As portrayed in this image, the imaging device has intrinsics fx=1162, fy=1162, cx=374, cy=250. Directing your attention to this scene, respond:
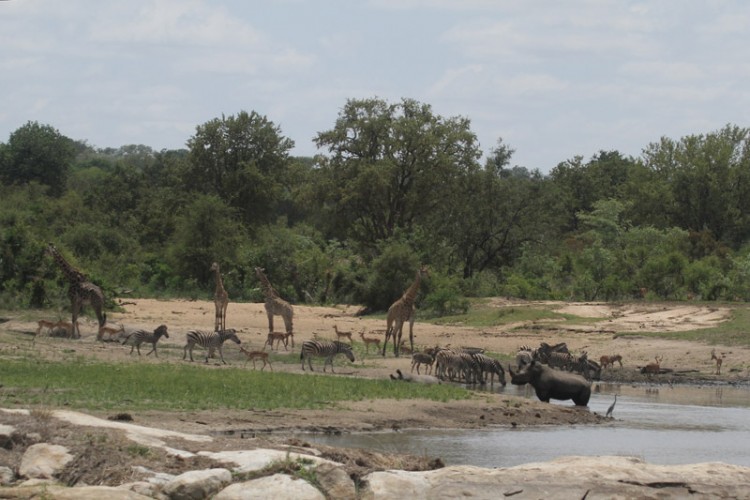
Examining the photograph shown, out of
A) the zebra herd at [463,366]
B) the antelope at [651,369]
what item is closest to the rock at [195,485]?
the zebra herd at [463,366]

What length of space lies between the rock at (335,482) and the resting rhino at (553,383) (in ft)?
39.4

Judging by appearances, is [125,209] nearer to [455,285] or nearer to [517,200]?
[517,200]

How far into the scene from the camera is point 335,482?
34.9 ft

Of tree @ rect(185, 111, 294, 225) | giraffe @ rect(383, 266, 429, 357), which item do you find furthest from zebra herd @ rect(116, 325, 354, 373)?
tree @ rect(185, 111, 294, 225)

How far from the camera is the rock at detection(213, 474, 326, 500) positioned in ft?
33.3

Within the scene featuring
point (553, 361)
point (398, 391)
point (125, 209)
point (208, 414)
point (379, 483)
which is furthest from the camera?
point (125, 209)

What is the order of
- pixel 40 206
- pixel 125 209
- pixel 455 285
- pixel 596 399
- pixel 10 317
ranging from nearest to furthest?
1. pixel 596 399
2. pixel 10 317
3. pixel 455 285
4. pixel 40 206
5. pixel 125 209

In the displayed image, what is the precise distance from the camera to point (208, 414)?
16.2 meters

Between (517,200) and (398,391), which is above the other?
(517,200)

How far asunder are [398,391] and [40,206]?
40469 millimetres

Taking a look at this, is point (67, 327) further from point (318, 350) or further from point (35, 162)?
point (35, 162)

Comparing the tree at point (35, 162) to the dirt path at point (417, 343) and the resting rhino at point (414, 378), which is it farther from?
the resting rhino at point (414, 378)

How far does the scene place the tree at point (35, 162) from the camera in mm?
77000

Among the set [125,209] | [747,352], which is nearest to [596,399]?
[747,352]
